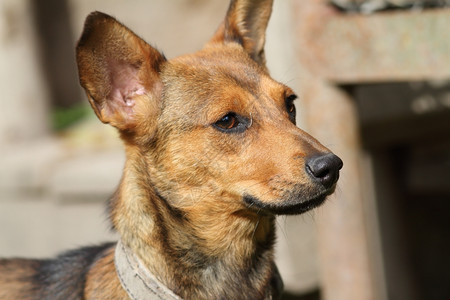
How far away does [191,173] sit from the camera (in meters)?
3.29

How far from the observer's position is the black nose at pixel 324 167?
3.01m

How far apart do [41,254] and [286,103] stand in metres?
4.07

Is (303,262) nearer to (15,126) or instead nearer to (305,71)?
(305,71)

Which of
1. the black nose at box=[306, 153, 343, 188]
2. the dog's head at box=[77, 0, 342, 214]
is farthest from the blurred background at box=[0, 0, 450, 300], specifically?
the black nose at box=[306, 153, 343, 188]

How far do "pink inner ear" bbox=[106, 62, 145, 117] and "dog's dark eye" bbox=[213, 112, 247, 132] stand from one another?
0.43 meters

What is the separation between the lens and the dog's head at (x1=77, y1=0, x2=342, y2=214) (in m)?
3.11

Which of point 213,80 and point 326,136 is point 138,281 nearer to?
point 213,80

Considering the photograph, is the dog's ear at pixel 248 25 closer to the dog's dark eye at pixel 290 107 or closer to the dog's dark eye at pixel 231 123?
the dog's dark eye at pixel 290 107

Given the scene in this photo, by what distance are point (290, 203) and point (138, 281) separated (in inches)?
28.9

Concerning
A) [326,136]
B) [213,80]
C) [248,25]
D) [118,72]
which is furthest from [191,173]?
[326,136]

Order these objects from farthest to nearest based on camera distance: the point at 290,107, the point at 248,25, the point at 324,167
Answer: the point at 248,25 → the point at 290,107 → the point at 324,167

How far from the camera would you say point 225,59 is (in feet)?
11.7

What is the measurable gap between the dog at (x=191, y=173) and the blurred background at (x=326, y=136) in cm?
44

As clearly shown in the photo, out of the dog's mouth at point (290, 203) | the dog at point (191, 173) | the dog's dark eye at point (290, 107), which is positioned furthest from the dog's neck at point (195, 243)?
the dog's dark eye at point (290, 107)
